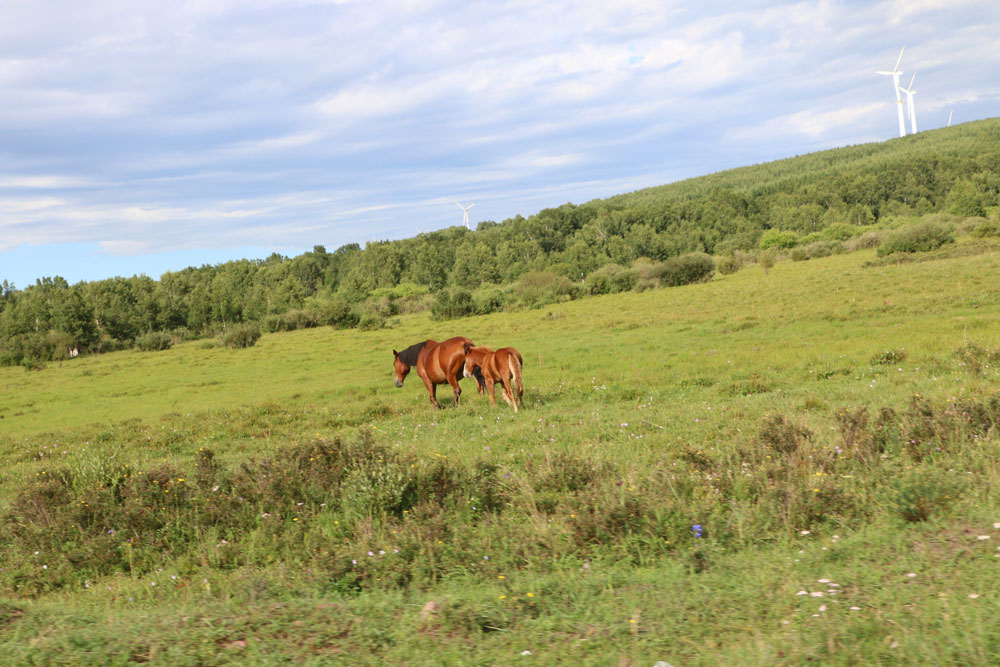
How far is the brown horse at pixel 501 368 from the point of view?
46.0ft

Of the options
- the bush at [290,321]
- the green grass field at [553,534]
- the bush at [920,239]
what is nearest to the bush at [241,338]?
the bush at [290,321]

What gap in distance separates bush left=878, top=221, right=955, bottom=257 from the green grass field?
4301cm

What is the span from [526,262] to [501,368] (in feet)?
367

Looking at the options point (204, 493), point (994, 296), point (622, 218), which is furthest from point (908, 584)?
point (622, 218)

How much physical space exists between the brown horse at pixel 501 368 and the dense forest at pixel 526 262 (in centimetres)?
4460

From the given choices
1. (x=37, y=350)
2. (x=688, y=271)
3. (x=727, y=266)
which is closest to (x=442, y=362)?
(x=688, y=271)

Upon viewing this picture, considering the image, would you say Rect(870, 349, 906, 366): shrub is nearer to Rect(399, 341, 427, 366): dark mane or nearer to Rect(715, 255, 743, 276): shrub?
Rect(399, 341, 427, 366): dark mane

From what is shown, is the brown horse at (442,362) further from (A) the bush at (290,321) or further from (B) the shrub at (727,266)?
(A) the bush at (290,321)

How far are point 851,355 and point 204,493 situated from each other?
16250mm

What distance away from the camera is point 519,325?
4366 centimetres

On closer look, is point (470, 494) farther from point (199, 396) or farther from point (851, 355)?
point (199, 396)

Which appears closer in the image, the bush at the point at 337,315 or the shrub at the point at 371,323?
the shrub at the point at 371,323

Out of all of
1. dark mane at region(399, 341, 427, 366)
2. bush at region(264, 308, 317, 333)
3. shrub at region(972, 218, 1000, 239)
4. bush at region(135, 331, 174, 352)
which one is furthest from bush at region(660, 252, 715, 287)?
bush at region(135, 331, 174, 352)

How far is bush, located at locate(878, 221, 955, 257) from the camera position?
171 ft
